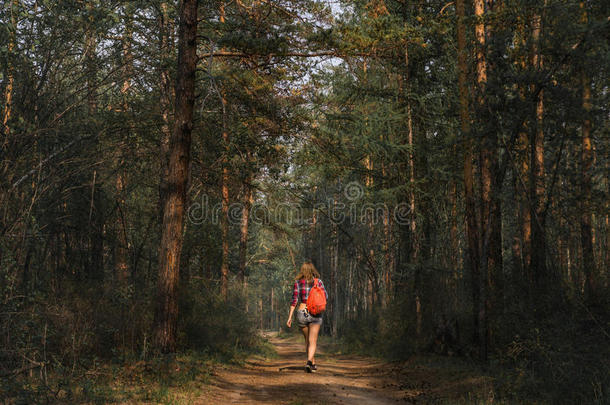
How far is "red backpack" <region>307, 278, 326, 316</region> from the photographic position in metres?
11.7

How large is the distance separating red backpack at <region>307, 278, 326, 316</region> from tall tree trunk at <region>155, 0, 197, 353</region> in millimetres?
3133


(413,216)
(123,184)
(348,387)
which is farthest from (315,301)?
(123,184)

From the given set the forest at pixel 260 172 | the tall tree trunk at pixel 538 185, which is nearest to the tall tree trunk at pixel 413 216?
the forest at pixel 260 172

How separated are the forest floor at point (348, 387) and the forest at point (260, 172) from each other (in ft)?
0.35

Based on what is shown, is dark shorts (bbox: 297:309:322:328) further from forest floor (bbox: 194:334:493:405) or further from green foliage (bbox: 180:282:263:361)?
green foliage (bbox: 180:282:263:361)

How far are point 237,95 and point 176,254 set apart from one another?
5.47 meters

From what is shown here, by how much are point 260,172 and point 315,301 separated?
14.0ft

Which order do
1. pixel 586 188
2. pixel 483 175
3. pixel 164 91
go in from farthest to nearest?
pixel 164 91 → pixel 586 188 → pixel 483 175

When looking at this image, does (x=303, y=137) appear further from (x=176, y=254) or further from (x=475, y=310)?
(x=475, y=310)

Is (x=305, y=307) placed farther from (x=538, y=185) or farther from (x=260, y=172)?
(x=538, y=185)

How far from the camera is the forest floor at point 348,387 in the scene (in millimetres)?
8469

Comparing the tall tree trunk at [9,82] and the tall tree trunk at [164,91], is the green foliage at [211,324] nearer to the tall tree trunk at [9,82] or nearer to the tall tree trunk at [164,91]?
the tall tree trunk at [164,91]

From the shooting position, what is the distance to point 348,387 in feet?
33.4

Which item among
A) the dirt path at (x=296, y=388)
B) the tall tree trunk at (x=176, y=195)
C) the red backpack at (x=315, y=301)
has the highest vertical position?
the tall tree trunk at (x=176, y=195)
